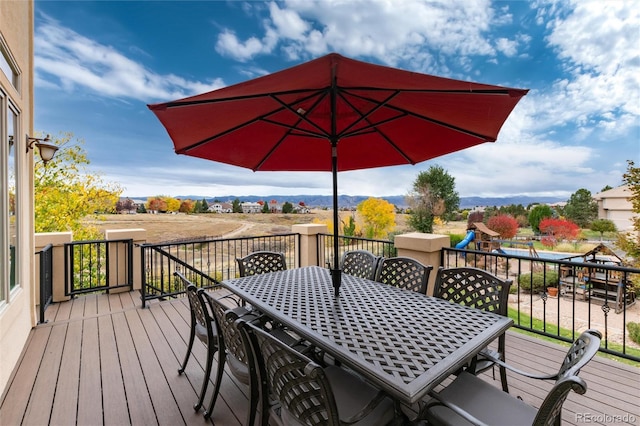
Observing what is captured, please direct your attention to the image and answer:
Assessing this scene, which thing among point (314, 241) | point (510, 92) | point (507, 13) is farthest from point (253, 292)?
point (507, 13)

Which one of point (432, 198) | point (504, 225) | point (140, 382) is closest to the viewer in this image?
point (140, 382)

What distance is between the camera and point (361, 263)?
10.8ft

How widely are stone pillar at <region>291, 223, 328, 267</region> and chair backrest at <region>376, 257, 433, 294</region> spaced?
3.08m

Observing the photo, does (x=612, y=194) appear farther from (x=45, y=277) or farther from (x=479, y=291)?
(x=45, y=277)

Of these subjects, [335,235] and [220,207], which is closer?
[335,235]

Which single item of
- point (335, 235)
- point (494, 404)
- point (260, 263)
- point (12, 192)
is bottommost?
point (494, 404)

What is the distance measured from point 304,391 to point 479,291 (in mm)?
1706

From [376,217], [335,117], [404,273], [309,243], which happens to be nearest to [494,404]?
[404,273]

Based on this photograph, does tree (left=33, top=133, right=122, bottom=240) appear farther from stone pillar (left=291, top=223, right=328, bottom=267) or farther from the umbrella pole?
the umbrella pole

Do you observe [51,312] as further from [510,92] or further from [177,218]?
[510,92]

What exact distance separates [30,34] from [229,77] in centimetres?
1287

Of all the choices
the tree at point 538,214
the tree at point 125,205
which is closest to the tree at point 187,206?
the tree at point 125,205

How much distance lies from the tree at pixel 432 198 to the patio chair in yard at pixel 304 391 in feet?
62.1

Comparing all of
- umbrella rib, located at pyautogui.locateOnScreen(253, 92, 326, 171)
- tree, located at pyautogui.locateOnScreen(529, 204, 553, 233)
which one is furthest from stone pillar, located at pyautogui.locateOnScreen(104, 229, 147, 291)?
tree, located at pyautogui.locateOnScreen(529, 204, 553, 233)
